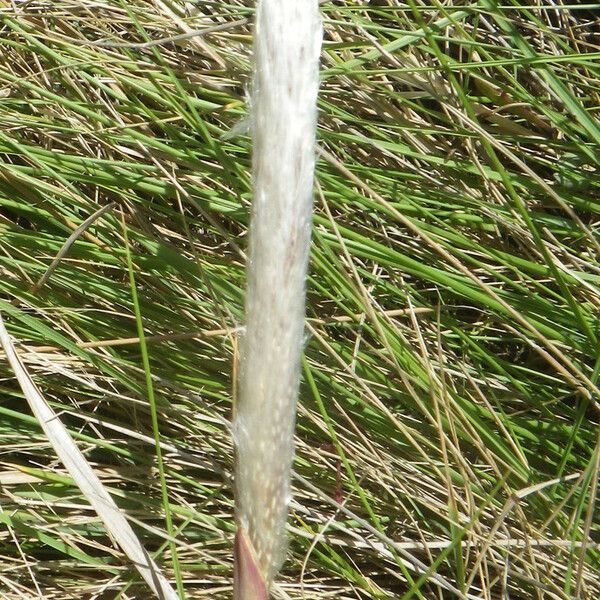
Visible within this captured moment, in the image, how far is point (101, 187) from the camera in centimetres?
117

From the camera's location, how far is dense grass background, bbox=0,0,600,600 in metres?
1.08

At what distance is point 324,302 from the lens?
1.16m

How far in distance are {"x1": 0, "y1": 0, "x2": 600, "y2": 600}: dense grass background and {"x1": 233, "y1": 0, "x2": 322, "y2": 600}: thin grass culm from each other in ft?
1.17

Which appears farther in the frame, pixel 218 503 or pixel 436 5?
pixel 218 503

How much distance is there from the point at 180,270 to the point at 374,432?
0.36m

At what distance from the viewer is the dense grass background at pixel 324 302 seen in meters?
1.08

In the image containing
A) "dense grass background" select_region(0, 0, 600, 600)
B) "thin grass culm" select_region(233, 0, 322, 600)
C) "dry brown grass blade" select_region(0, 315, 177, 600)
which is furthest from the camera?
"dense grass background" select_region(0, 0, 600, 600)

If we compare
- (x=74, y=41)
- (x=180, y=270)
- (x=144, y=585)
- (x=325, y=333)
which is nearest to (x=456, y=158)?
(x=325, y=333)

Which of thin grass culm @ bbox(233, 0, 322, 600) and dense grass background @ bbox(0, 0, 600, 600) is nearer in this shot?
thin grass culm @ bbox(233, 0, 322, 600)

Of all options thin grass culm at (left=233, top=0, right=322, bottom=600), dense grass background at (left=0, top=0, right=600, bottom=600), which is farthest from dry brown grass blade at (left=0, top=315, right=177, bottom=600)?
thin grass culm at (left=233, top=0, right=322, bottom=600)

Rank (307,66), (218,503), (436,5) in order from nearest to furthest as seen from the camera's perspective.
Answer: (307,66), (436,5), (218,503)

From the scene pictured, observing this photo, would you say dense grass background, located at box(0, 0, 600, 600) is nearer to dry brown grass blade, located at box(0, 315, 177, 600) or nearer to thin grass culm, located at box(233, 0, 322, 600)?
dry brown grass blade, located at box(0, 315, 177, 600)

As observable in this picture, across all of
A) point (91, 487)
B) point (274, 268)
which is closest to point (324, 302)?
point (91, 487)

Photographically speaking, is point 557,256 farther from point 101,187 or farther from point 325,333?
point 101,187
